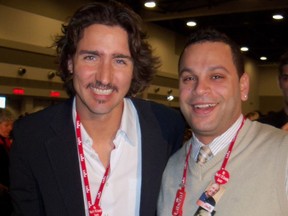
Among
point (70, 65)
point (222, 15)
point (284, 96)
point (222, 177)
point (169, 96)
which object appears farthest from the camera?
point (169, 96)

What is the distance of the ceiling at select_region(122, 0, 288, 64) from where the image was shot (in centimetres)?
1002

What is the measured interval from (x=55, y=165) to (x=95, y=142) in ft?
0.94

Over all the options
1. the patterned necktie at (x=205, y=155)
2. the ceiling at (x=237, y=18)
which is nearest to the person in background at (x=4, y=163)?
the patterned necktie at (x=205, y=155)

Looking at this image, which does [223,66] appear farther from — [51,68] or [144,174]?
[51,68]

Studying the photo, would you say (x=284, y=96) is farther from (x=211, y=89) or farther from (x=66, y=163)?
(x=66, y=163)

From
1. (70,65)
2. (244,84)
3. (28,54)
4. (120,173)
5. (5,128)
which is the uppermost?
(28,54)

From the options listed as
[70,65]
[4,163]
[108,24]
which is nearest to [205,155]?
[108,24]

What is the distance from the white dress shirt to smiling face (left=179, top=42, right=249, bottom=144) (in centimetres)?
44

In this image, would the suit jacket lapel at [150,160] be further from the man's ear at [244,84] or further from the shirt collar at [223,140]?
the man's ear at [244,84]

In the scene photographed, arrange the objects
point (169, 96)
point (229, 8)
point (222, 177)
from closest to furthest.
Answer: point (222, 177) < point (229, 8) < point (169, 96)

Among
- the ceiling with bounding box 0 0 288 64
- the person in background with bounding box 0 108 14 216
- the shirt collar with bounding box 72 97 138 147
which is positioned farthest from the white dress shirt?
the ceiling with bounding box 0 0 288 64

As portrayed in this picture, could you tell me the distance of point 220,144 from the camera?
6.32 ft

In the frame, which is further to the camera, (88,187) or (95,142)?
(95,142)

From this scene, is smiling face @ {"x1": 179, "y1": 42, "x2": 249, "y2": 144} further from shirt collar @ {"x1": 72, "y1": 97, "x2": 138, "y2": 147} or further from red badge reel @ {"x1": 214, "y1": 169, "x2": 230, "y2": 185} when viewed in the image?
shirt collar @ {"x1": 72, "y1": 97, "x2": 138, "y2": 147}
